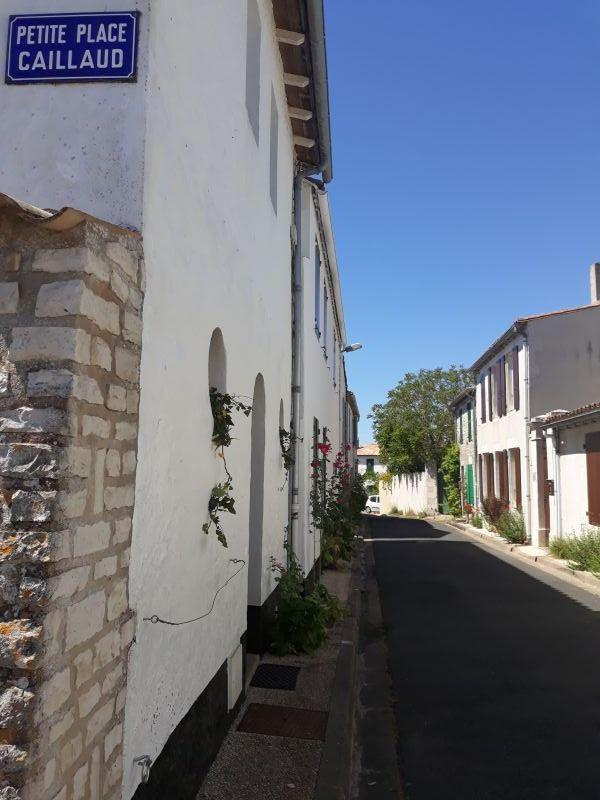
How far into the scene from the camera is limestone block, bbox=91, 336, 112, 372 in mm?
2426

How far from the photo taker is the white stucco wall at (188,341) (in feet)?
9.61

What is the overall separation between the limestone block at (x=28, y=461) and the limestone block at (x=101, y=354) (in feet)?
1.23

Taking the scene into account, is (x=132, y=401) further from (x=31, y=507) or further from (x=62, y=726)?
(x=62, y=726)

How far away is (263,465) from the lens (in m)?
6.18

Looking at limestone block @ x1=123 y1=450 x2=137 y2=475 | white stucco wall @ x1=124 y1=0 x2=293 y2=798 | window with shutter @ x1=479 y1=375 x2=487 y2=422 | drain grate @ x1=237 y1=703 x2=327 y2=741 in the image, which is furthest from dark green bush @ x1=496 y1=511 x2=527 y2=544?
limestone block @ x1=123 y1=450 x2=137 y2=475

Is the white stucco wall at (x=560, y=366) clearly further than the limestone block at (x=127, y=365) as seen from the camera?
Yes

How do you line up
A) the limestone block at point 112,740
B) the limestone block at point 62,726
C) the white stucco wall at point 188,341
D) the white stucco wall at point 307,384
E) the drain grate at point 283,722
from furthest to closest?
the white stucco wall at point 307,384
the drain grate at point 283,722
the white stucco wall at point 188,341
the limestone block at point 112,740
the limestone block at point 62,726

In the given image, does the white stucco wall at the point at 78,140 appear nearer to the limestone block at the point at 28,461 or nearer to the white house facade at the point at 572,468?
the limestone block at the point at 28,461

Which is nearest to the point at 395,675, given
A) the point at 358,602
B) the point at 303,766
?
the point at 303,766

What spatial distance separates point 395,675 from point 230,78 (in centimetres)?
560

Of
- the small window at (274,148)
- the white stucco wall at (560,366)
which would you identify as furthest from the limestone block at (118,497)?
the white stucco wall at (560,366)

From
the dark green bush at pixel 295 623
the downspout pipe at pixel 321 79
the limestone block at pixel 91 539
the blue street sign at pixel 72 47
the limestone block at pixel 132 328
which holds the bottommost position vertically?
the dark green bush at pixel 295 623

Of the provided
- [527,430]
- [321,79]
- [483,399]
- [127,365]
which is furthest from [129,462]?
[483,399]

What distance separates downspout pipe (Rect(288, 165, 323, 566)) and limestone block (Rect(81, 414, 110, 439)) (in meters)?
5.29
